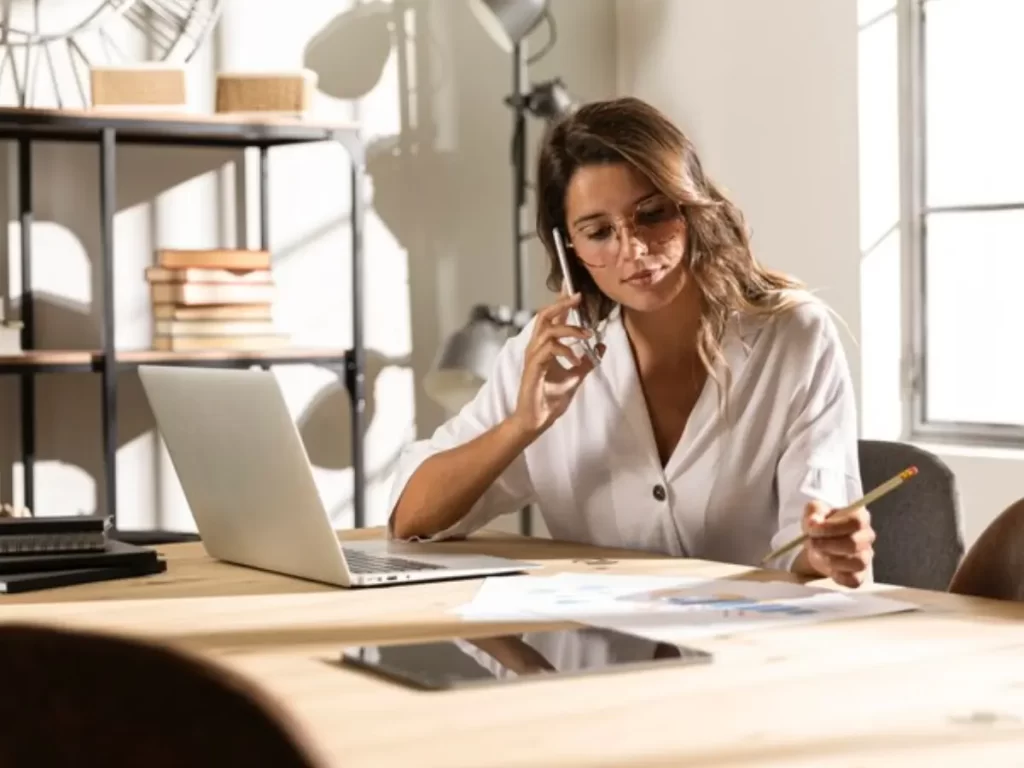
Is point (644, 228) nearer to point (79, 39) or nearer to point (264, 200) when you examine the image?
point (264, 200)

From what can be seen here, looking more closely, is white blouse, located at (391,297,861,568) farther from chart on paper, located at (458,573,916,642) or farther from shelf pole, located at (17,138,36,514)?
shelf pole, located at (17,138,36,514)

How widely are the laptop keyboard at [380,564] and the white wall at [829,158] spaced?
1.86 m

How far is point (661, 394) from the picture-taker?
2297 mm

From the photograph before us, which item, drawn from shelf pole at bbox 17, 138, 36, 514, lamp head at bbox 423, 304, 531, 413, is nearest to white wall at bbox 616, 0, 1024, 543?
lamp head at bbox 423, 304, 531, 413

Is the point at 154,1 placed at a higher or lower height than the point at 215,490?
higher

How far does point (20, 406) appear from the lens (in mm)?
3555

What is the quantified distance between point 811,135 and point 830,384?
168 cm

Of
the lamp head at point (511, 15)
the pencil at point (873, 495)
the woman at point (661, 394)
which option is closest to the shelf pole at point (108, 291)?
the lamp head at point (511, 15)

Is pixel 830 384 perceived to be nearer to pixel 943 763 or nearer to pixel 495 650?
pixel 495 650

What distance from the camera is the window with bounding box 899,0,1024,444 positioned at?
3488mm

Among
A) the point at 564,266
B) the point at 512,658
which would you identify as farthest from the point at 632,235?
the point at 512,658

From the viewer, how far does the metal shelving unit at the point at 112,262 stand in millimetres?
3264

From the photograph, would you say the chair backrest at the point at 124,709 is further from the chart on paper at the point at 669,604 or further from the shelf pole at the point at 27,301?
the shelf pole at the point at 27,301

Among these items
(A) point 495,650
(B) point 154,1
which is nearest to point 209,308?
(B) point 154,1
